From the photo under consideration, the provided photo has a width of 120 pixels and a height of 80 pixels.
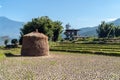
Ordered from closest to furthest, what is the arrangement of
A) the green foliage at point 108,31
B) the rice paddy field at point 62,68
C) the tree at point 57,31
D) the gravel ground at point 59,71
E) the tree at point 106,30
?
the gravel ground at point 59,71
the rice paddy field at point 62,68
the tree at point 57,31
the green foliage at point 108,31
the tree at point 106,30

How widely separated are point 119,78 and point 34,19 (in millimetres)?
60526

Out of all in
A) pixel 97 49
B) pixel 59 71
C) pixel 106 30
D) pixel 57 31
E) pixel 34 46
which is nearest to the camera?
pixel 59 71

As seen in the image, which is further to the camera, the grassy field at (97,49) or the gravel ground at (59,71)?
the grassy field at (97,49)

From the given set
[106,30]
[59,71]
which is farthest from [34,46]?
[106,30]

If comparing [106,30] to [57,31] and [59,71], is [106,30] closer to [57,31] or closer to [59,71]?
[57,31]

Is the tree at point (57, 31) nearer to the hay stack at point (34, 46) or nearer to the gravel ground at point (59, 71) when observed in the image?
the hay stack at point (34, 46)

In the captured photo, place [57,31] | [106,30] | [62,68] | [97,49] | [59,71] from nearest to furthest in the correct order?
[59,71] → [62,68] → [97,49] → [57,31] → [106,30]

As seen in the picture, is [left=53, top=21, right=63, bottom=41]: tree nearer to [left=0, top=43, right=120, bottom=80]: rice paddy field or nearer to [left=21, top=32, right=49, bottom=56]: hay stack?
[left=0, top=43, right=120, bottom=80]: rice paddy field

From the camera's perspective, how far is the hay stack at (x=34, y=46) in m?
41.4

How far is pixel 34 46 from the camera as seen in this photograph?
4159cm

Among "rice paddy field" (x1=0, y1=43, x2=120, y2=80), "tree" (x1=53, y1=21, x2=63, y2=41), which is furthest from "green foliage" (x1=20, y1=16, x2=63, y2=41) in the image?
"rice paddy field" (x1=0, y1=43, x2=120, y2=80)

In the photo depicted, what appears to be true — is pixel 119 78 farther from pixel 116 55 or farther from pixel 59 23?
pixel 59 23

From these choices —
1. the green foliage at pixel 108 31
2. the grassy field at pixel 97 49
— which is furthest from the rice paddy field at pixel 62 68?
the green foliage at pixel 108 31

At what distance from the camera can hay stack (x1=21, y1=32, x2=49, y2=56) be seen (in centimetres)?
4144
